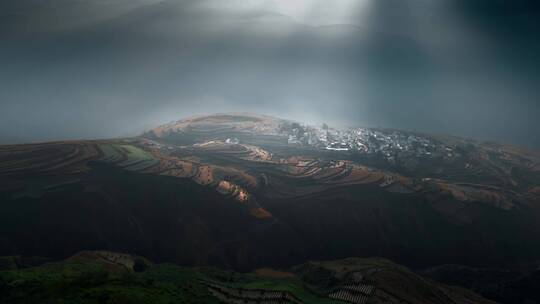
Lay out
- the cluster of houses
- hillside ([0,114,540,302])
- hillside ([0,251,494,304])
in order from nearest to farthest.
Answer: hillside ([0,251,494,304]) → hillside ([0,114,540,302]) → the cluster of houses

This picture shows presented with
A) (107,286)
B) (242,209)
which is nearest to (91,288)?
(107,286)

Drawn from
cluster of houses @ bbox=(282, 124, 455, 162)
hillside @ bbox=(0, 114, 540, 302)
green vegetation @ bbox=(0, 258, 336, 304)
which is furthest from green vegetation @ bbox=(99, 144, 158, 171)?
cluster of houses @ bbox=(282, 124, 455, 162)

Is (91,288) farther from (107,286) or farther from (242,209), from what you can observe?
(242,209)

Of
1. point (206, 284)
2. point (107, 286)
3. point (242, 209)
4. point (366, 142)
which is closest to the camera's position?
point (107, 286)

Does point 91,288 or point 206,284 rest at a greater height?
point 91,288

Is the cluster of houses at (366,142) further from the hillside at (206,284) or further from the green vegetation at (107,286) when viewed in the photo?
the green vegetation at (107,286)

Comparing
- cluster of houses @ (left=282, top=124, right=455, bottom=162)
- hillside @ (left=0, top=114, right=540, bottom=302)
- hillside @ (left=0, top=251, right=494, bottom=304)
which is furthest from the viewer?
cluster of houses @ (left=282, top=124, right=455, bottom=162)

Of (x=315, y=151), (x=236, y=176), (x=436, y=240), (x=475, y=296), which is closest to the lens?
(x=475, y=296)

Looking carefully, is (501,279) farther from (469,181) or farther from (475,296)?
(469,181)

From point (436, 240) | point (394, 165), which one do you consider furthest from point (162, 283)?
point (394, 165)

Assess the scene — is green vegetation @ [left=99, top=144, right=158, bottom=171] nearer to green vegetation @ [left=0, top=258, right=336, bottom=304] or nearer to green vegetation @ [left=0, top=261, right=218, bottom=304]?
green vegetation @ [left=0, top=258, right=336, bottom=304]

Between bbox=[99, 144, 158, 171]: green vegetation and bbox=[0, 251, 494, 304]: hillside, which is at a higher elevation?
bbox=[99, 144, 158, 171]: green vegetation
